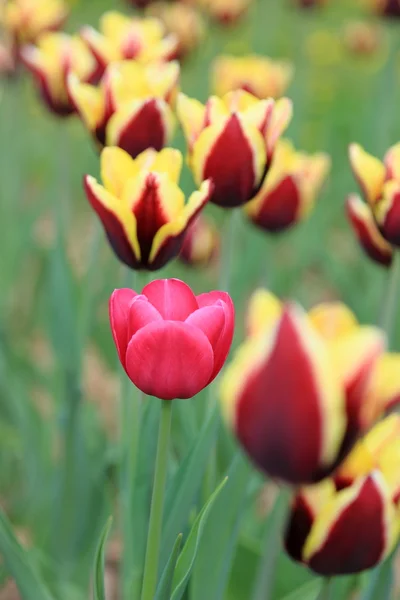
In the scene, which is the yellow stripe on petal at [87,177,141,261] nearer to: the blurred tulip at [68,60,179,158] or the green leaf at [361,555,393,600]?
the blurred tulip at [68,60,179,158]

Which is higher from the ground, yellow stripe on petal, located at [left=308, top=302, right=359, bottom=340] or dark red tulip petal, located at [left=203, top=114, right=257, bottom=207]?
yellow stripe on petal, located at [left=308, top=302, right=359, bottom=340]

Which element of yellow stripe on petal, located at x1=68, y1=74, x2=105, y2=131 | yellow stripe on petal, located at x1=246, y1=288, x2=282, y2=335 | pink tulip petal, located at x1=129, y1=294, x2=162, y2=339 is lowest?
yellow stripe on petal, located at x1=68, y1=74, x2=105, y2=131

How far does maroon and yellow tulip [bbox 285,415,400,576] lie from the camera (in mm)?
495

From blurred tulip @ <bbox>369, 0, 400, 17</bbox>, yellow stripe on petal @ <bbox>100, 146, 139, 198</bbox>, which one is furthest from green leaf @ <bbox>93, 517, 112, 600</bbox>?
blurred tulip @ <bbox>369, 0, 400, 17</bbox>

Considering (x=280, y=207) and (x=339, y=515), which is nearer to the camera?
(x=339, y=515)

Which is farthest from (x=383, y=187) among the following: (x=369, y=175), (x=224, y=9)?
(x=224, y=9)

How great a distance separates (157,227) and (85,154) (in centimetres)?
190

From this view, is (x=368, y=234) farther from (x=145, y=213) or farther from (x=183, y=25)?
(x=183, y=25)

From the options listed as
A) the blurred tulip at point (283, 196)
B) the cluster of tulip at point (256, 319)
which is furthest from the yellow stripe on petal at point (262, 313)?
the blurred tulip at point (283, 196)

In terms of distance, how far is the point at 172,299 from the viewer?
541mm

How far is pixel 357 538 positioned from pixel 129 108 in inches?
16.8

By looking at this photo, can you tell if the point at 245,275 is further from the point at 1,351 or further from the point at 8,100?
the point at 8,100

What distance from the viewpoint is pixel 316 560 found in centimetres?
53

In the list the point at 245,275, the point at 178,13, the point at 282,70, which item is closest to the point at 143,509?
the point at 245,275
